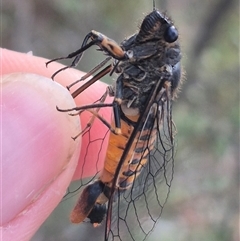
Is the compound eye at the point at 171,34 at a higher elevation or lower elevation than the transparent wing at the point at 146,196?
higher

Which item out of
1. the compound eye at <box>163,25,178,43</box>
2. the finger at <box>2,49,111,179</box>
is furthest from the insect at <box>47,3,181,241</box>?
the finger at <box>2,49,111,179</box>

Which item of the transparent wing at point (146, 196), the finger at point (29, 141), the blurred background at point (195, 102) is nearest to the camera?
the finger at point (29, 141)

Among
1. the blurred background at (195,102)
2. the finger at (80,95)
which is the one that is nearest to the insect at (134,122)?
the finger at (80,95)

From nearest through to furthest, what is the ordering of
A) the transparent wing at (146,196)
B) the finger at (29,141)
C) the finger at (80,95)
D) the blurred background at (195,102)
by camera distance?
the finger at (29,141)
the transparent wing at (146,196)
the finger at (80,95)
the blurred background at (195,102)

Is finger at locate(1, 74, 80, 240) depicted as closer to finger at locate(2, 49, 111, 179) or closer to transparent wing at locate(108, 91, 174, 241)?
transparent wing at locate(108, 91, 174, 241)

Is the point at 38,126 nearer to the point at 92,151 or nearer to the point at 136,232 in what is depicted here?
the point at 136,232

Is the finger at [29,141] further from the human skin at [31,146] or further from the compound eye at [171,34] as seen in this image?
the compound eye at [171,34]
